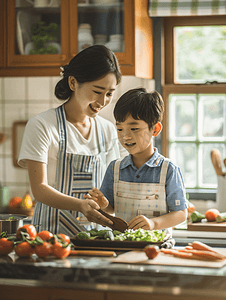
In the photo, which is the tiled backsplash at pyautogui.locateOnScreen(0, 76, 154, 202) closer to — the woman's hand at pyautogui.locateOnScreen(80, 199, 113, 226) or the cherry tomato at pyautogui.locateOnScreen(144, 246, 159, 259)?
the woman's hand at pyautogui.locateOnScreen(80, 199, 113, 226)

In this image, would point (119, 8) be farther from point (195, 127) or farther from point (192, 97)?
point (195, 127)

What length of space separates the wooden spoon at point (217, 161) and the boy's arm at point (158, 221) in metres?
1.00

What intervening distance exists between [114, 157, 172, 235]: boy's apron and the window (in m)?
1.06

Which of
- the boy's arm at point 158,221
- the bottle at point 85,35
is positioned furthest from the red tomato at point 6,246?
the bottle at point 85,35

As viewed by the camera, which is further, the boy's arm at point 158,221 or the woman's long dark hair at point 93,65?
the woman's long dark hair at point 93,65

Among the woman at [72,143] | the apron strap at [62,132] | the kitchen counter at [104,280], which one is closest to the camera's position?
the kitchen counter at [104,280]

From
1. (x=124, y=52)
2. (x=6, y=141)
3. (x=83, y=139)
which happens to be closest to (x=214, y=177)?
(x=124, y=52)

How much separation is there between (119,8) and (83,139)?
3.18ft

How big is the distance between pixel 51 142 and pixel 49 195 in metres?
0.25

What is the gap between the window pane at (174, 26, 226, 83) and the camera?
8.36ft

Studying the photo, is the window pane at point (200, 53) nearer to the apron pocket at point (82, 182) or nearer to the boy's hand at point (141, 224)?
the apron pocket at point (82, 182)

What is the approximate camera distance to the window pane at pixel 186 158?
2.58 meters

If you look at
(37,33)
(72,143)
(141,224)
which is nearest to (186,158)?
(72,143)

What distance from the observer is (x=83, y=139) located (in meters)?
1.71
